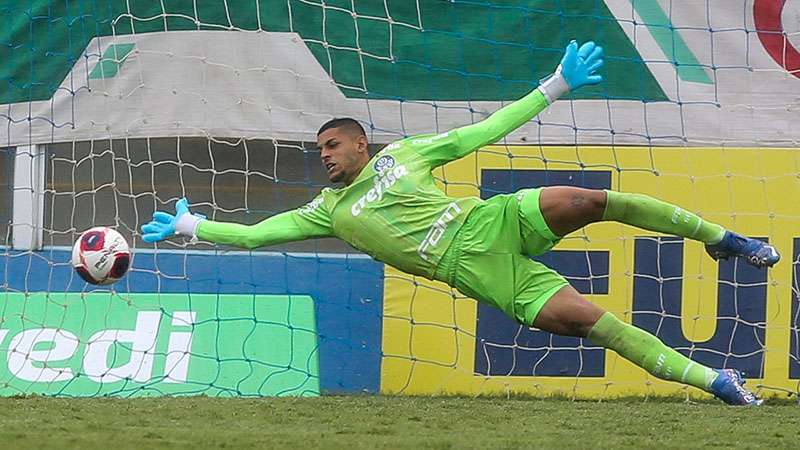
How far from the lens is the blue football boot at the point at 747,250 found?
6.11 m

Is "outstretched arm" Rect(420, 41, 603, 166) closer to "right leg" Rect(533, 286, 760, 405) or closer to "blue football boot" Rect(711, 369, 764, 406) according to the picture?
"right leg" Rect(533, 286, 760, 405)

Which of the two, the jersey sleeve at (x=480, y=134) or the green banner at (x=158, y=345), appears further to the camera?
the green banner at (x=158, y=345)

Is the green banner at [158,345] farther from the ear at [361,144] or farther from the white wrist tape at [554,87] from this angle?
the white wrist tape at [554,87]

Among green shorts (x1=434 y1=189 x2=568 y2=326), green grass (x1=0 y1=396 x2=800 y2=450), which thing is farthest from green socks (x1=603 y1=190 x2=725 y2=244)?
green grass (x1=0 y1=396 x2=800 y2=450)

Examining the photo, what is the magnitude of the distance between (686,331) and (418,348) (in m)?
1.49

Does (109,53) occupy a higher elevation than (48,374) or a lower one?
higher

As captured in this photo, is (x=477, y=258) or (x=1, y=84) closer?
(x=477, y=258)

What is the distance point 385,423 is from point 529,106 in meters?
1.68

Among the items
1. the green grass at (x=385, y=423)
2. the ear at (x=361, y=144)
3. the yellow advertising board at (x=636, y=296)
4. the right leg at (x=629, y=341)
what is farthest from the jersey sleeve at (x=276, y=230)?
the right leg at (x=629, y=341)

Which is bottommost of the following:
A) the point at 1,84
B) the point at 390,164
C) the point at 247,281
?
the point at 247,281

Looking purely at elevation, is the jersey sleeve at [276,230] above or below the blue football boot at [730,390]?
above

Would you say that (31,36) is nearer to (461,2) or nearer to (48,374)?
(48,374)

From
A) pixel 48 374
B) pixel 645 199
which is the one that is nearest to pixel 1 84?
pixel 48 374

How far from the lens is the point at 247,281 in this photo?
24.2 feet
